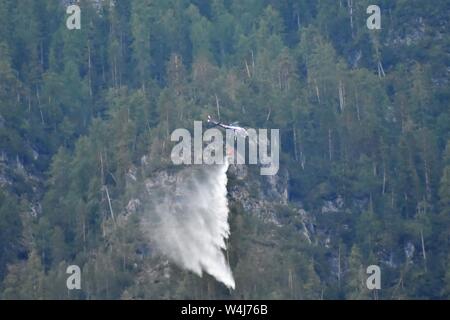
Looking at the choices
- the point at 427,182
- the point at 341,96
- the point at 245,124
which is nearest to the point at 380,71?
the point at 341,96

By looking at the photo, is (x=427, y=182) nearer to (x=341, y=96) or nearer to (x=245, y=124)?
(x=341, y=96)

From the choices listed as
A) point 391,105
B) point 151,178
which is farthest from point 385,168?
point 151,178

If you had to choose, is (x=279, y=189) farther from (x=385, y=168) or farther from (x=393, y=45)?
(x=393, y=45)

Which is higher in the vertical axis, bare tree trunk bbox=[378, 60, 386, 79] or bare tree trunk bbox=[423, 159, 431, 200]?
bare tree trunk bbox=[378, 60, 386, 79]

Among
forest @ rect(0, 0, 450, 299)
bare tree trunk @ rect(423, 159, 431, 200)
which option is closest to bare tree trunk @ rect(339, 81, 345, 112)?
forest @ rect(0, 0, 450, 299)

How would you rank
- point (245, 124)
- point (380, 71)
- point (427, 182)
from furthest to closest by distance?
point (380, 71) → point (427, 182) → point (245, 124)

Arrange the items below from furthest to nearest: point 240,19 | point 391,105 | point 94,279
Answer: point 240,19
point 391,105
point 94,279

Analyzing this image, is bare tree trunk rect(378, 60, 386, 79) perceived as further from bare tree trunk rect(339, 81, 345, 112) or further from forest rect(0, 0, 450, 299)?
bare tree trunk rect(339, 81, 345, 112)

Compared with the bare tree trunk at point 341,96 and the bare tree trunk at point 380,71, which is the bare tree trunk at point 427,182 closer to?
the bare tree trunk at point 341,96
